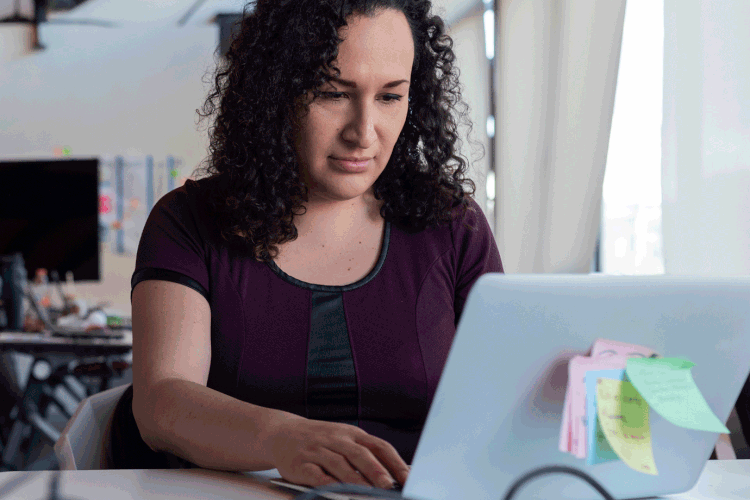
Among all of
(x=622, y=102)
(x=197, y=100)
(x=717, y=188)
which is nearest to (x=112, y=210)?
(x=197, y=100)

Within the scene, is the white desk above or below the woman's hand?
below

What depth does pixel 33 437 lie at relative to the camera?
2.84 meters

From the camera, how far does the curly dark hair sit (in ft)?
3.23

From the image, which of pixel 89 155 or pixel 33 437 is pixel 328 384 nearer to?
pixel 33 437

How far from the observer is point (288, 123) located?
1.02 metres

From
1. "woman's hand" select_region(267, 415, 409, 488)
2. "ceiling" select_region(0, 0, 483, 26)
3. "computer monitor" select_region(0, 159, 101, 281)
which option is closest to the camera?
"woman's hand" select_region(267, 415, 409, 488)

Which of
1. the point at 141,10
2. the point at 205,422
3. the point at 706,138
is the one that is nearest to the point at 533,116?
the point at 706,138

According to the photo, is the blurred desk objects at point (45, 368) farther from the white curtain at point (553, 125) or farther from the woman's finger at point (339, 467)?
the woman's finger at point (339, 467)

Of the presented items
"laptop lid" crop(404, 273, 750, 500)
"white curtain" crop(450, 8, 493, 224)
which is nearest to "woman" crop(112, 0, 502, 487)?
"laptop lid" crop(404, 273, 750, 500)

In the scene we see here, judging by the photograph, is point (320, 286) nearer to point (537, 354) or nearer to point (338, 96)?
point (338, 96)

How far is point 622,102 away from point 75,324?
7.78 feet

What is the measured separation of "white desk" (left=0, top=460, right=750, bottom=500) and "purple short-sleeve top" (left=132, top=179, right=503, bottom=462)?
239 mm

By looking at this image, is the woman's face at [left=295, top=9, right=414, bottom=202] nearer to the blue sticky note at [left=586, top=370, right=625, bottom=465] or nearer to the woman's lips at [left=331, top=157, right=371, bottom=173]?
the woman's lips at [left=331, top=157, right=371, bottom=173]

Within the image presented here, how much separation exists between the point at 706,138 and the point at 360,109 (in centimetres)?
135
